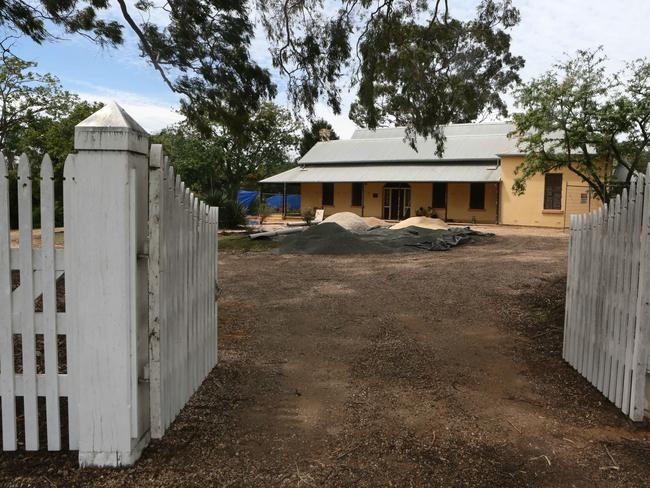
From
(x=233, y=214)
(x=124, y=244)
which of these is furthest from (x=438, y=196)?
(x=124, y=244)

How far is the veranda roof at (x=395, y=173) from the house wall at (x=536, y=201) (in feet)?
2.70

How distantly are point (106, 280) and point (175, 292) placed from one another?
24.6 inches

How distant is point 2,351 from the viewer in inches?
109

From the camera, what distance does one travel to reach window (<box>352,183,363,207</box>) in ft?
105

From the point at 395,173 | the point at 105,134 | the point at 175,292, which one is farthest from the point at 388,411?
the point at 395,173

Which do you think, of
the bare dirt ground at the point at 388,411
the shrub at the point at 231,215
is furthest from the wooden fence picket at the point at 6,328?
the shrub at the point at 231,215

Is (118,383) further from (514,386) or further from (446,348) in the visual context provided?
(446,348)

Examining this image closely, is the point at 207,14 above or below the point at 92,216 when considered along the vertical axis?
above

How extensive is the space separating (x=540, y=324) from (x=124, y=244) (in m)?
5.13

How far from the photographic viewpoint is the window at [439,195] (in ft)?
97.8

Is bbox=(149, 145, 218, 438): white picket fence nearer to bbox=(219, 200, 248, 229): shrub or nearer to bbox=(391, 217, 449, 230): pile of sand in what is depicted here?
bbox=(391, 217, 449, 230): pile of sand

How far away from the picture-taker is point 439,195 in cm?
3000

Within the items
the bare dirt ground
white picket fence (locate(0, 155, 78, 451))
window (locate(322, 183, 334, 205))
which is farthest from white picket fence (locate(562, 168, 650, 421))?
window (locate(322, 183, 334, 205))

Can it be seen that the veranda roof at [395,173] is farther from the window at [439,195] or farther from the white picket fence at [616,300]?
the white picket fence at [616,300]
